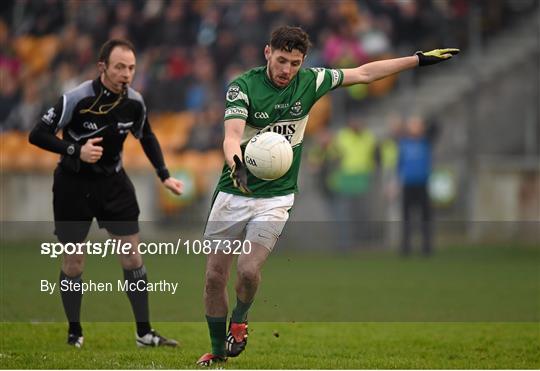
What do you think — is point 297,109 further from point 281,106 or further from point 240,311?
point 240,311

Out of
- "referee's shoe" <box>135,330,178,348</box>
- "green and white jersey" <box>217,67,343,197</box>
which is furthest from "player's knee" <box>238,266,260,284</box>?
"referee's shoe" <box>135,330,178,348</box>

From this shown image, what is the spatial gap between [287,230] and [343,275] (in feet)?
9.62

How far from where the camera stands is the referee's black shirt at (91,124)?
888cm

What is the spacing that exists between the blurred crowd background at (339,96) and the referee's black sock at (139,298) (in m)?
9.84

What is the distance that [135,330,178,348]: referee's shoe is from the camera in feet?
30.0

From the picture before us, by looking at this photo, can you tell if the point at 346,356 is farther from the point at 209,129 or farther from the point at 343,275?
the point at 209,129

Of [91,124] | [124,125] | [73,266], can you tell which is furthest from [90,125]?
[73,266]

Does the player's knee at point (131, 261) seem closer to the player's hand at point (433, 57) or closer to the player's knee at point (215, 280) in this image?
the player's knee at point (215, 280)

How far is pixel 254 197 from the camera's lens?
8078mm

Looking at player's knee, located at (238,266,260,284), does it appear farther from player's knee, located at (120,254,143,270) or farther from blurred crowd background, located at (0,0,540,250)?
blurred crowd background, located at (0,0,540,250)

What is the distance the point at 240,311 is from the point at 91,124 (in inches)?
82.9

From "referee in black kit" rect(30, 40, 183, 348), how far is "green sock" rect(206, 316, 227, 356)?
1118mm

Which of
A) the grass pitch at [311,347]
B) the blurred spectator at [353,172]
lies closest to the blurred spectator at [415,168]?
the blurred spectator at [353,172]

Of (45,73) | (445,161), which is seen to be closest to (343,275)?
(445,161)
